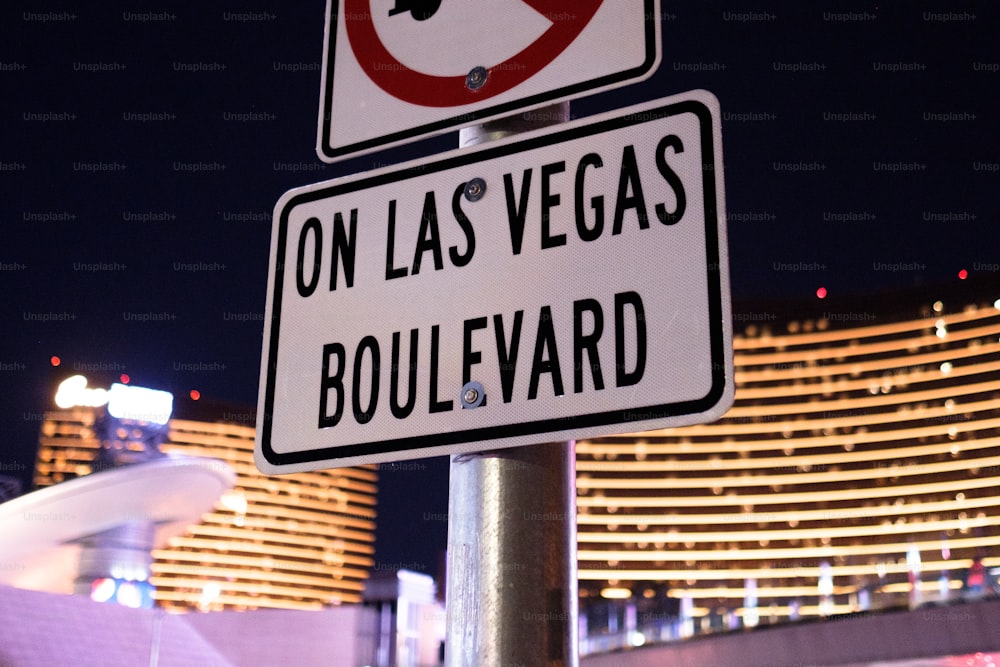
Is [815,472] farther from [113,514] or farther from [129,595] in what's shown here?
[129,595]

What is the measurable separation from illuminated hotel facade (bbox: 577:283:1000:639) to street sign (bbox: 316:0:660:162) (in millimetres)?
98946

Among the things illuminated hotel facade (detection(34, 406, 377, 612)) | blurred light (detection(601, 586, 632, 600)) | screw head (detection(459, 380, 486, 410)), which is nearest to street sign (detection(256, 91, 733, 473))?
screw head (detection(459, 380, 486, 410))

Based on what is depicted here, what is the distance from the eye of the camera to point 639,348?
4.42 ft

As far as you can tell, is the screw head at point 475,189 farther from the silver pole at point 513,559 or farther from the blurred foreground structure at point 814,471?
the blurred foreground structure at point 814,471

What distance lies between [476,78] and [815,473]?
11570 cm

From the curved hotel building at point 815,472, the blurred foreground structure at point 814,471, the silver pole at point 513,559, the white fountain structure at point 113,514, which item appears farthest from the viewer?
the curved hotel building at point 815,472

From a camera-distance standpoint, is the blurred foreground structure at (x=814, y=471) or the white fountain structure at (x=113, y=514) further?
the blurred foreground structure at (x=814, y=471)

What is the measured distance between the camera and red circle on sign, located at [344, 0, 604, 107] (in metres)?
1.61

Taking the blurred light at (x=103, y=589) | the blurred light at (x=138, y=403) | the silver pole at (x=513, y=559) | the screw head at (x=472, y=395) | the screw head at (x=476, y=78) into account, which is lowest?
the silver pole at (x=513, y=559)

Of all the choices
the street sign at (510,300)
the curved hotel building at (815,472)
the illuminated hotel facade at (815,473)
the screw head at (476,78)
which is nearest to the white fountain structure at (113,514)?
the street sign at (510,300)

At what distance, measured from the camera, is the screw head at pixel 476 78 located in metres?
1.65

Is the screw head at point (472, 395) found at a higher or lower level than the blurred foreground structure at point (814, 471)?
lower

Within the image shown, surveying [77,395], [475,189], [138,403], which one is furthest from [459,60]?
[77,395]

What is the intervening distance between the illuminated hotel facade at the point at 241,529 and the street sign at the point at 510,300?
5026 inches
